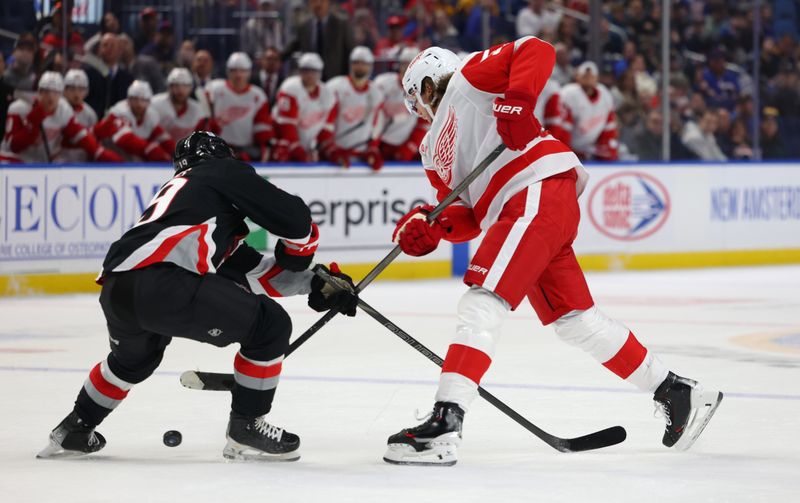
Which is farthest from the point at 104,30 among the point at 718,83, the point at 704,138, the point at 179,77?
the point at 718,83

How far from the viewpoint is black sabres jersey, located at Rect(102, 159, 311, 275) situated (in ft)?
11.8

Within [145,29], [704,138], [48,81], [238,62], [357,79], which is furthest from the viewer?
[704,138]

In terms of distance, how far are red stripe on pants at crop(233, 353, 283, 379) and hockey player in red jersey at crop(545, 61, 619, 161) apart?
299 inches

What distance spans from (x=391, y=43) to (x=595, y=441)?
7.06 m

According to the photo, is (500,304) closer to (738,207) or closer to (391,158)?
(391,158)

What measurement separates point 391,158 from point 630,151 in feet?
7.09

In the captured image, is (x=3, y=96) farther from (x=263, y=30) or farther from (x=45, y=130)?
(x=263, y=30)

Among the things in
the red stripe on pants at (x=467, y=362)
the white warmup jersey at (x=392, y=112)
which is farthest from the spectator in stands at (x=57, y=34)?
the red stripe on pants at (x=467, y=362)

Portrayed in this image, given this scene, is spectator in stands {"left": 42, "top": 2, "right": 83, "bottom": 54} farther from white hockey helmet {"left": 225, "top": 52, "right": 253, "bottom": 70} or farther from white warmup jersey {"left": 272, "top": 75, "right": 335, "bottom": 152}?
white warmup jersey {"left": 272, "top": 75, "right": 335, "bottom": 152}

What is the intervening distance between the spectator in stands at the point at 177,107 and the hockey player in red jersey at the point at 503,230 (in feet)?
18.3

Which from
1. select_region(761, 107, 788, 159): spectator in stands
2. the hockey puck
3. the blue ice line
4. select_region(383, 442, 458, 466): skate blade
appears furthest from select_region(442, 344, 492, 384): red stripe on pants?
select_region(761, 107, 788, 159): spectator in stands

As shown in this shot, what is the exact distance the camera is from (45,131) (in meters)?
9.08

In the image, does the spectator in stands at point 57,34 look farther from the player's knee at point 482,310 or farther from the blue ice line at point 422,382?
the player's knee at point 482,310

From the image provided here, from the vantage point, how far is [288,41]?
1019 centimetres
